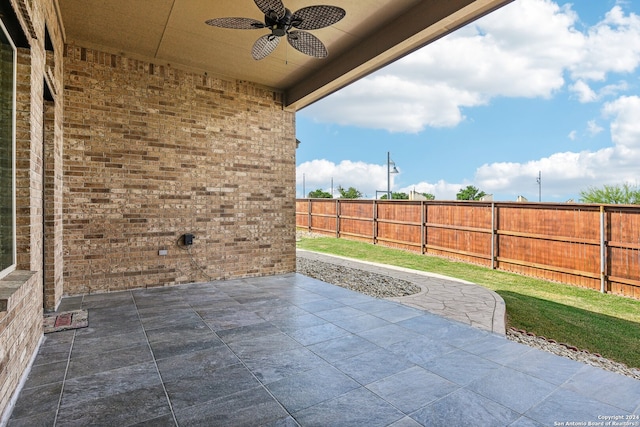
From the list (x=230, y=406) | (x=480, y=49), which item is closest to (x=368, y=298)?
(x=230, y=406)

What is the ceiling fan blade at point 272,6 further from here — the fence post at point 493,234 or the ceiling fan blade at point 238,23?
the fence post at point 493,234

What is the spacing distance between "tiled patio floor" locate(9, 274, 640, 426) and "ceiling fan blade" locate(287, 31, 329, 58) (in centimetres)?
293

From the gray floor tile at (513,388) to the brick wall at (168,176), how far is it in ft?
14.1

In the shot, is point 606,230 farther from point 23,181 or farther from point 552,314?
point 23,181

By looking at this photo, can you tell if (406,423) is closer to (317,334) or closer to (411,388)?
(411,388)

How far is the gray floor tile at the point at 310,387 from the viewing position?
2.13 m

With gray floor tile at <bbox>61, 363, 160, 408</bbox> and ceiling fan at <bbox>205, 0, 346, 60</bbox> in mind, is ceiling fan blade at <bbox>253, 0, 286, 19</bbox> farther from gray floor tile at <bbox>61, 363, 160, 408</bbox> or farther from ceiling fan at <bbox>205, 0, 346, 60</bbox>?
gray floor tile at <bbox>61, 363, 160, 408</bbox>

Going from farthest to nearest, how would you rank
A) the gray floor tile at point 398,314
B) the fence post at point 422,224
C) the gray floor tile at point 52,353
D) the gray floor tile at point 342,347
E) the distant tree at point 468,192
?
1. the distant tree at point 468,192
2. the fence post at point 422,224
3. the gray floor tile at point 398,314
4. the gray floor tile at point 342,347
5. the gray floor tile at point 52,353

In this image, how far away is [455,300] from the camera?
5207mm

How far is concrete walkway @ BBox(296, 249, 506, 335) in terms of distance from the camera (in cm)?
423

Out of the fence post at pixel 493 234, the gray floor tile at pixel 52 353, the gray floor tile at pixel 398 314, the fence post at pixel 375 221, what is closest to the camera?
the gray floor tile at pixel 52 353

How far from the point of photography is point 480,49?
494 inches

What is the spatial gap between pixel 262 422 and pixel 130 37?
4775mm

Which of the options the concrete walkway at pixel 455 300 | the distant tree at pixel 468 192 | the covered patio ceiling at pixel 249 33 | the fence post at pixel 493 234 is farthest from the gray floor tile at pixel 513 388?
the distant tree at pixel 468 192
